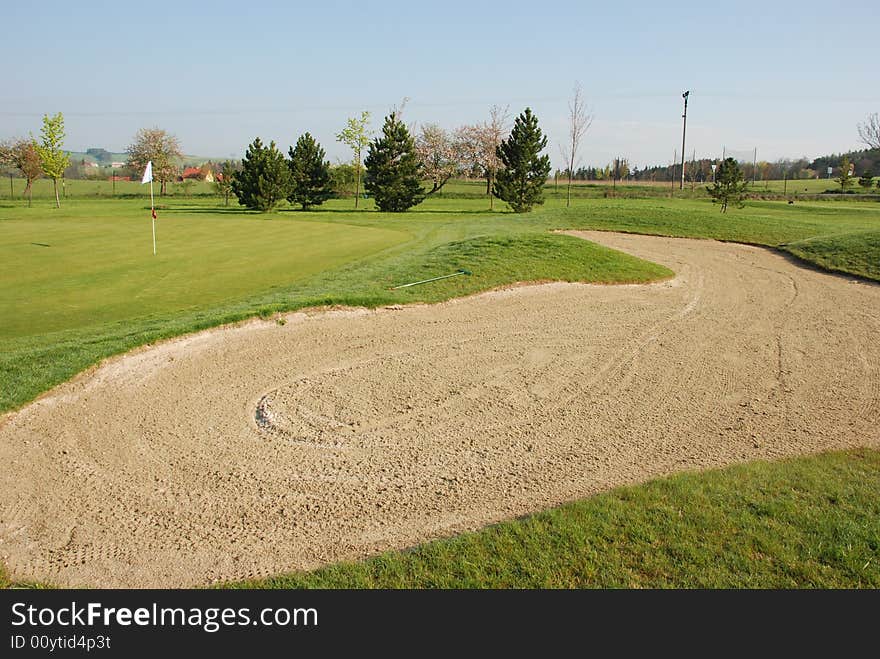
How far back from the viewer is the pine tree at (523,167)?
47.6 m

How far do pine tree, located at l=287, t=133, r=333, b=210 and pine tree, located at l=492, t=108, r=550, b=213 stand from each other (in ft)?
48.0

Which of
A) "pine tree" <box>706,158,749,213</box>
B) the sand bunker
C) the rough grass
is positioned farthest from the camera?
"pine tree" <box>706,158,749,213</box>

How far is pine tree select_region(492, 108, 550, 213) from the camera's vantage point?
156 ft

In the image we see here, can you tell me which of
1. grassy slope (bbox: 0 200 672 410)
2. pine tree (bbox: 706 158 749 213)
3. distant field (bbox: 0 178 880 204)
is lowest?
grassy slope (bbox: 0 200 672 410)

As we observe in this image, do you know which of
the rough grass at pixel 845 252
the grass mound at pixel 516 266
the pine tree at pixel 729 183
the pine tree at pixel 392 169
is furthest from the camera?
the pine tree at pixel 392 169

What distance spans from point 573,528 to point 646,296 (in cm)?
993

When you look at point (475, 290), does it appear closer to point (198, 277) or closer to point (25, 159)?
point (198, 277)

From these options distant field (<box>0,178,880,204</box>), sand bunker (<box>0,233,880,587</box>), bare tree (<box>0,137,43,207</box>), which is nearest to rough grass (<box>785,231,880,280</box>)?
sand bunker (<box>0,233,880,587</box>)

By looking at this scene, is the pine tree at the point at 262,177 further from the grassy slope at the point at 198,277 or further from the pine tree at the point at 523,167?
the grassy slope at the point at 198,277

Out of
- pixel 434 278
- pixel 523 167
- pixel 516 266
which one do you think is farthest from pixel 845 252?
pixel 523 167

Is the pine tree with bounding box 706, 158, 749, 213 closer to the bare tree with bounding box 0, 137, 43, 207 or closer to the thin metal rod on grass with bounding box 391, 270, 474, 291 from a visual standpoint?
the thin metal rod on grass with bounding box 391, 270, 474, 291

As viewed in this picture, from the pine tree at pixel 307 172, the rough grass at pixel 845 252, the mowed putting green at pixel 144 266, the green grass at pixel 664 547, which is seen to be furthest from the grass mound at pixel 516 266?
the pine tree at pixel 307 172

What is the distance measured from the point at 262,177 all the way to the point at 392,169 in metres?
9.83

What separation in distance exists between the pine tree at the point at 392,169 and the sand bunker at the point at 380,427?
3933cm
